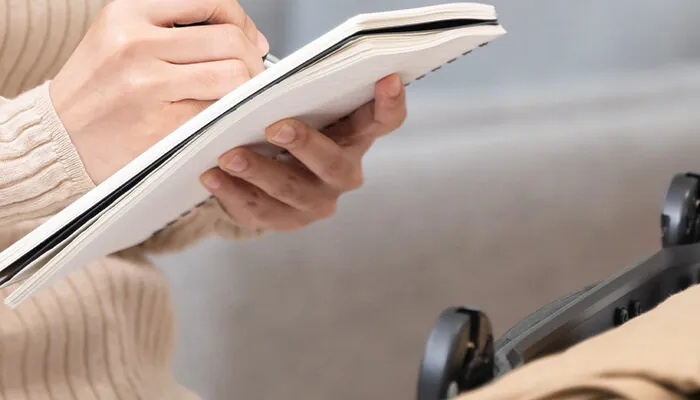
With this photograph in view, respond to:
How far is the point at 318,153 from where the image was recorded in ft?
1.53

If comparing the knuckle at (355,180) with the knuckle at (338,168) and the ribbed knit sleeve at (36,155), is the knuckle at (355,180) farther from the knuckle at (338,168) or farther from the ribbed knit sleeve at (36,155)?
the ribbed knit sleeve at (36,155)

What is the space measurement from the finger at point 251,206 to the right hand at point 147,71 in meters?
0.06

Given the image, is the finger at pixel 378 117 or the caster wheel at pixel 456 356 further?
the finger at pixel 378 117

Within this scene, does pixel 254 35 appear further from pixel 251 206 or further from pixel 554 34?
pixel 554 34

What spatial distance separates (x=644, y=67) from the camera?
3.32 ft

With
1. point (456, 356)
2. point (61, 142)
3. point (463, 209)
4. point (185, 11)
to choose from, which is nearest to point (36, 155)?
point (61, 142)

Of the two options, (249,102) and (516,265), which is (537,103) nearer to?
(516,265)

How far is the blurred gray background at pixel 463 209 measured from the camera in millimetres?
979

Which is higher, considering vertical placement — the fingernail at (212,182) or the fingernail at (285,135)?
the fingernail at (285,135)

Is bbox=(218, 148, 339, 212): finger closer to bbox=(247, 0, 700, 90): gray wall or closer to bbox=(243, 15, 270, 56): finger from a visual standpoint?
bbox=(243, 15, 270, 56): finger

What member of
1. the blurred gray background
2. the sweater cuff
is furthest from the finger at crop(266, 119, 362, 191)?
the blurred gray background

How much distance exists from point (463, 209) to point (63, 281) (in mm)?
576

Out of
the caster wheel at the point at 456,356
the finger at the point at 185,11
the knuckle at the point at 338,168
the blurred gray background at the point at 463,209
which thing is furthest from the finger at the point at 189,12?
the blurred gray background at the point at 463,209

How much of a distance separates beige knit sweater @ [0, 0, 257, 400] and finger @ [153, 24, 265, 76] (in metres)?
0.08
